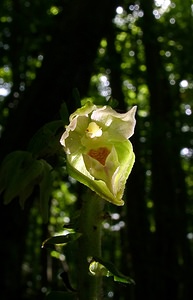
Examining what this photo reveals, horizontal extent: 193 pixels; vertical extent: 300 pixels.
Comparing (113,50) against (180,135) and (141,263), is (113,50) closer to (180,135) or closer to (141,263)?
(180,135)

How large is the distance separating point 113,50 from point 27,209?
A: 4.35 metres

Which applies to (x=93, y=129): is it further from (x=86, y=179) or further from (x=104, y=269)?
(x=104, y=269)

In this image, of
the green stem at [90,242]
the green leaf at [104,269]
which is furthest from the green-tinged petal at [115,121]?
the green leaf at [104,269]

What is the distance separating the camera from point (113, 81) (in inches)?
308

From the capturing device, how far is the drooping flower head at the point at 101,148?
3.22 ft

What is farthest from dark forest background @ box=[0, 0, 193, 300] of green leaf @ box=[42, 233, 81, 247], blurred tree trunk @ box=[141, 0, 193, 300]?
green leaf @ box=[42, 233, 81, 247]

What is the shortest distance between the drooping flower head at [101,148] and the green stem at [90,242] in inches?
2.5

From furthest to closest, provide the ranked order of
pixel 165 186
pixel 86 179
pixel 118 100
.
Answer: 1. pixel 165 186
2. pixel 118 100
3. pixel 86 179

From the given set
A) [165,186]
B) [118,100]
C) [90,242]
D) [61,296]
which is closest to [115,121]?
[90,242]

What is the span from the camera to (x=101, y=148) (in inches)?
40.9

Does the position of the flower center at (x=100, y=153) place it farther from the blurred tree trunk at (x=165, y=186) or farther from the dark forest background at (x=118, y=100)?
the blurred tree trunk at (x=165, y=186)

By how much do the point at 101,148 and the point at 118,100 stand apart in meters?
5.81

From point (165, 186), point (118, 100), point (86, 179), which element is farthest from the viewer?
point (165, 186)

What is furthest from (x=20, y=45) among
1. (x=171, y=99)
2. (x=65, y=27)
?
(x=65, y=27)
